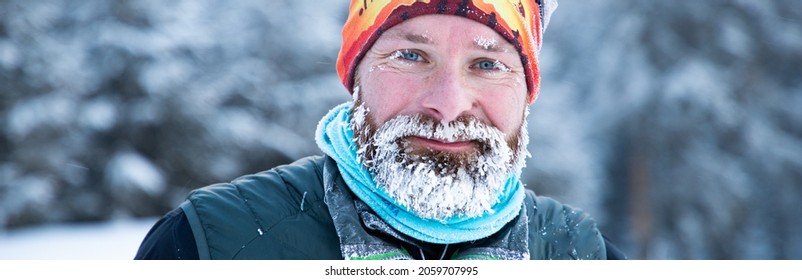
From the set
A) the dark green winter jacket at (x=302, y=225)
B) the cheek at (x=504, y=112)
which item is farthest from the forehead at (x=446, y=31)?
the dark green winter jacket at (x=302, y=225)

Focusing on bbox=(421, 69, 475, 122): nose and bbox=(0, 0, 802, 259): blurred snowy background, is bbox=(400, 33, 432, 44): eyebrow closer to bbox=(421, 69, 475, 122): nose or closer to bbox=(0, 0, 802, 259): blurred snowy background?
bbox=(421, 69, 475, 122): nose

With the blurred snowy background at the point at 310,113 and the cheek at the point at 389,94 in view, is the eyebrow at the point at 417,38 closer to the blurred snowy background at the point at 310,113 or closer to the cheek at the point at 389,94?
the cheek at the point at 389,94

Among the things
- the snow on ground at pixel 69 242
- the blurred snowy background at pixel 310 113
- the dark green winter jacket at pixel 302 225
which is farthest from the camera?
the blurred snowy background at pixel 310 113

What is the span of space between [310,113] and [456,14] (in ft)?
15.5

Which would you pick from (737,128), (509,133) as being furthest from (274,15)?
(509,133)

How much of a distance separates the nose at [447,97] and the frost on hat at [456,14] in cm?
14

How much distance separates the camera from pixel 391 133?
1.43 m

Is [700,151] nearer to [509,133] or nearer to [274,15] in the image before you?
[274,15]

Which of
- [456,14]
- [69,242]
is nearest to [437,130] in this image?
[456,14]

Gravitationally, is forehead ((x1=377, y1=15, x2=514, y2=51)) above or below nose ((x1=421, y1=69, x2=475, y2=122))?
above

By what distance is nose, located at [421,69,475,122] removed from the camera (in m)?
1.38

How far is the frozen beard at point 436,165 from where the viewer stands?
4.63 feet

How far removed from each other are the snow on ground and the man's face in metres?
1.26

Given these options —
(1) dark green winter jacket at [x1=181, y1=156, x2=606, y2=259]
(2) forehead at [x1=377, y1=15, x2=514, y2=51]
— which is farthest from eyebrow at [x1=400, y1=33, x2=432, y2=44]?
(1) dark green winter jacket at [x1=181, y1=156, x2=606, y2=259]
